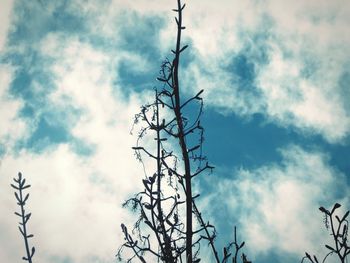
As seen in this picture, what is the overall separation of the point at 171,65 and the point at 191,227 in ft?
5.59

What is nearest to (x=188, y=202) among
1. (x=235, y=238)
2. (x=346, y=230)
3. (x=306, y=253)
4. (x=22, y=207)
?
(x=235, y=238)

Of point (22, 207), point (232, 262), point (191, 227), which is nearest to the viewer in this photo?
point (191, 227)

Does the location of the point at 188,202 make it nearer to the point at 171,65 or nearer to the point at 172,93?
the point at 172,93

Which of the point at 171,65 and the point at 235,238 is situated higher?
the point at 171,65

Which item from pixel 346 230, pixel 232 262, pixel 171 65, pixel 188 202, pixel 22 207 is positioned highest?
pixel 22 207

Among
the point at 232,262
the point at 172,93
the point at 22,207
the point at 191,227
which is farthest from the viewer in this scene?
the point at 22,207

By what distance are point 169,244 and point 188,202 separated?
428 millimetres

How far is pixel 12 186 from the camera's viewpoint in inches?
300

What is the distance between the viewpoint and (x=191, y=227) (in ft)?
9.80

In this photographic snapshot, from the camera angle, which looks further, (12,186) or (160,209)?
(12,186)

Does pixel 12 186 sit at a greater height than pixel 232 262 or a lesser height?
greater

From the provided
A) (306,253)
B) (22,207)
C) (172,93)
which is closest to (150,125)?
(172,93)

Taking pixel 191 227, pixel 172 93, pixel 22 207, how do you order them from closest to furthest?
pixel 191 227 → pixel 172 93 → pixel 22 207

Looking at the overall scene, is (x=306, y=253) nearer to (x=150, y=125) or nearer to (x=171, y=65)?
(x=150, y=125)
